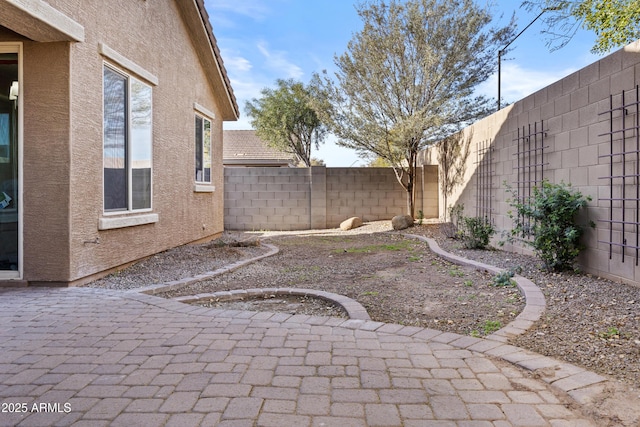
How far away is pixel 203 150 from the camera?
950cm

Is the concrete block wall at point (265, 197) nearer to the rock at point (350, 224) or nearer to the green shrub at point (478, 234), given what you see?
the rock at point (350, 224)

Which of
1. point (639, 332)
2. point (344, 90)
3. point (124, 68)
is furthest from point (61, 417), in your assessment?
point (344, 90)

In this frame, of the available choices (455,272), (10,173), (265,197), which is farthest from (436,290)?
(265,197)

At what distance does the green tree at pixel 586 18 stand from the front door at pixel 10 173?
1158 cm

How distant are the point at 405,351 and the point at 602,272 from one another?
10.9 ft

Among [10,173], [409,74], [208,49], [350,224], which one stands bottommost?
[350,224]

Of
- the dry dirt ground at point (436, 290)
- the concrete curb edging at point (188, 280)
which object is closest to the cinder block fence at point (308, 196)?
the dry dirt ground at point (436, 290)

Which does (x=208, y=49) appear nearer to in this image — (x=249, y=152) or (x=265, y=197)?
(x=265, y=197)

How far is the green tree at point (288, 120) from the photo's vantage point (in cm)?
2308

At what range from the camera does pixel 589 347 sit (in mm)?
3059

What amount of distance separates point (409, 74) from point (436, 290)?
746 cm

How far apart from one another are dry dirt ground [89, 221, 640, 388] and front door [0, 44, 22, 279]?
0.99 meters

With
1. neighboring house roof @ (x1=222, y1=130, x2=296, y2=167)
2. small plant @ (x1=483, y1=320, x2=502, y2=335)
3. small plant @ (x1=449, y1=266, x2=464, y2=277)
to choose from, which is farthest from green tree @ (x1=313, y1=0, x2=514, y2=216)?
neighboring house roof @ (x1=222, y1=130, x2=296, y2=167)

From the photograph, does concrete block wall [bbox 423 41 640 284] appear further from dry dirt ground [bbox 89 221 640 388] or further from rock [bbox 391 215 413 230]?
rock [bbox 391 215 413 230]
